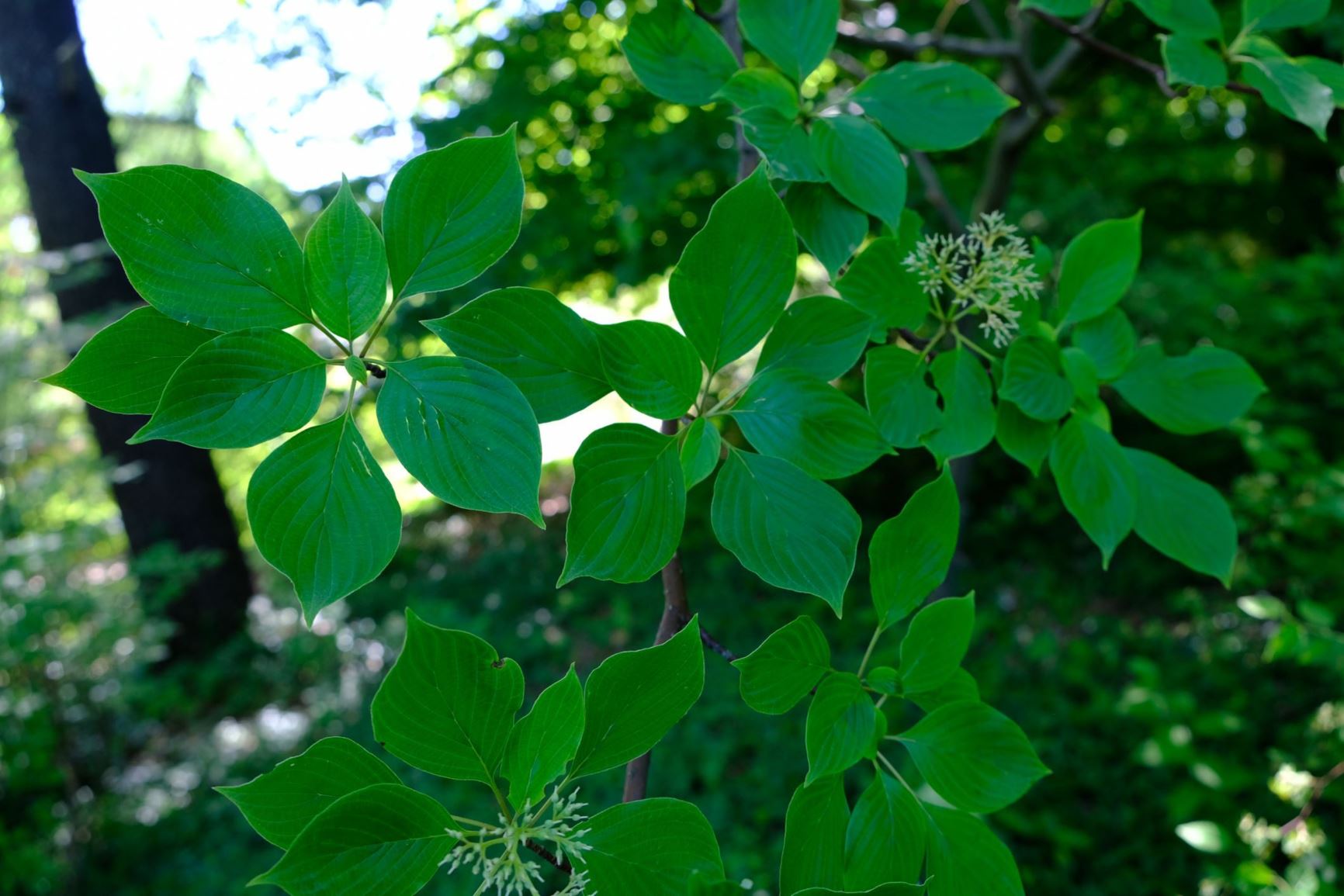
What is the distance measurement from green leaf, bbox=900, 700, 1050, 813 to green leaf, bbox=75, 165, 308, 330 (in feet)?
1.22

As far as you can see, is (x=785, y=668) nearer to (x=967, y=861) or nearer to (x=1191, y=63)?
(x=967, y=861)

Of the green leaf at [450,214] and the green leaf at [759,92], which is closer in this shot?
the green leaf at [450,214]

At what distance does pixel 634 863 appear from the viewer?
1.20ft

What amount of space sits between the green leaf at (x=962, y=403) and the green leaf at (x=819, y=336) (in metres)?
0.10

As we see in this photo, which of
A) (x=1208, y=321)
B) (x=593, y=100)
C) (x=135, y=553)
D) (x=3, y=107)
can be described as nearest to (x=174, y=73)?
(x=3, y=107)

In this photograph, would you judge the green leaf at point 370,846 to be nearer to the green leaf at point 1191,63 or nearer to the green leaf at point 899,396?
the green leaf at point 899,396

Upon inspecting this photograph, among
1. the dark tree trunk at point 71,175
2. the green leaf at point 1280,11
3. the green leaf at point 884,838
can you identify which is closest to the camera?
the green leaf at point 884,838

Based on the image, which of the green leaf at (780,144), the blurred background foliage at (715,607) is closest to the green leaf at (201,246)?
the green leaf at (780,144)

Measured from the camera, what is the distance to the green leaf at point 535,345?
382 mm

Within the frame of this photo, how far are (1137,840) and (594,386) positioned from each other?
281cm

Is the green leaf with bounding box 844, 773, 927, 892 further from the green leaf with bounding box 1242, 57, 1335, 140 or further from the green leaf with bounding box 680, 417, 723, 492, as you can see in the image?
the green leaf with bounding box 1242, 57, 1335, 140

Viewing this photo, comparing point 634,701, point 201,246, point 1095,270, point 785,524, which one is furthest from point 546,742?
point 1095,270

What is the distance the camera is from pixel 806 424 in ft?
1.36

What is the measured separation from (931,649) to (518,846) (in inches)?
9.4
